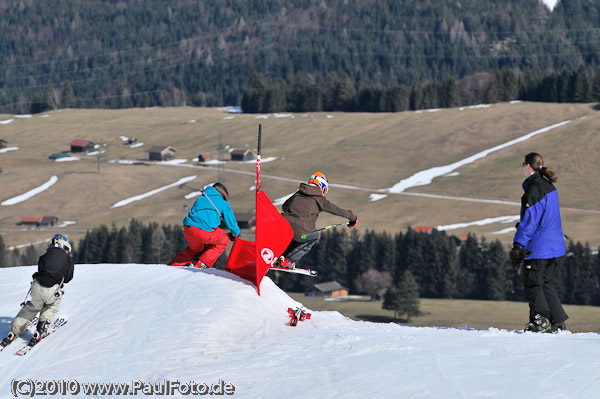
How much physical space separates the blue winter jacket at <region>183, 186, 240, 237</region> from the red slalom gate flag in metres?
1.01

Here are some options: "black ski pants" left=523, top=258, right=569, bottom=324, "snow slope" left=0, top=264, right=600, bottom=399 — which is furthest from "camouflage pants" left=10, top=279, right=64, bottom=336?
"black ski pants" left=523, top=258, right=569, bottom=324

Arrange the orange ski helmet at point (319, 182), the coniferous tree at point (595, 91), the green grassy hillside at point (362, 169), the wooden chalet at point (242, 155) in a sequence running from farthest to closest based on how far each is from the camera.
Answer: the coniferous tree at point (595, 91) → the wooden chalet at point (242, 155) → the green grassy hillside at point (362, 169) → the orange ski helmet at point (319, 182)

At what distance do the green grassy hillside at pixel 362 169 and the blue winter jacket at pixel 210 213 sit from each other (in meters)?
89.2

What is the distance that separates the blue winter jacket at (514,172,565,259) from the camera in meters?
12.9

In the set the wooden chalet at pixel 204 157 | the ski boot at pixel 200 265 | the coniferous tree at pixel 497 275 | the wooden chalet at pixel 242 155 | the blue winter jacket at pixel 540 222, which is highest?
the blue winter jacket at pixel 540 222

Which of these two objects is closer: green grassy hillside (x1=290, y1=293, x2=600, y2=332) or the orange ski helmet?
the orange ski helmet

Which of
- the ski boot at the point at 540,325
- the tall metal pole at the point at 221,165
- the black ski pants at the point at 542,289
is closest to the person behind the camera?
the black ski pants at the point at 542,289

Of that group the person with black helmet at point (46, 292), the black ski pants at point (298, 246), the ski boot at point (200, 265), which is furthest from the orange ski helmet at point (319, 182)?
the person with black helmet at point (46, 292)

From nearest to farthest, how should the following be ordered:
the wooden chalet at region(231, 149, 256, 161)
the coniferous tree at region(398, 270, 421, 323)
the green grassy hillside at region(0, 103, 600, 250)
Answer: the coniferous tree at region(398, 270, 421, 323)
the green grassy hillside at region(0, 103, 600, 250)
the wooden chalet at region(231, 149, 256, 161)

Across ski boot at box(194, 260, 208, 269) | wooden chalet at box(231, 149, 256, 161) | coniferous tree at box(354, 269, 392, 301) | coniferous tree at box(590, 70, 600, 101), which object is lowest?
coniferous tree at box(354, 269, 392, 301)

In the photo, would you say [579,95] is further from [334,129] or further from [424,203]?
[424,203]

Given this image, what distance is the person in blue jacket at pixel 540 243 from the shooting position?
1295 centimetres

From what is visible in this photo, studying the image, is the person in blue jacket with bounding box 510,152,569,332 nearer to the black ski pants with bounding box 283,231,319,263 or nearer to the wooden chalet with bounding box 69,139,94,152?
the black ski pants with bounding box 283,231,319,263

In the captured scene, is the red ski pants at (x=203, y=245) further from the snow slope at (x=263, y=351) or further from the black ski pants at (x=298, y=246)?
the black ski pants at (x=298, y=246)
